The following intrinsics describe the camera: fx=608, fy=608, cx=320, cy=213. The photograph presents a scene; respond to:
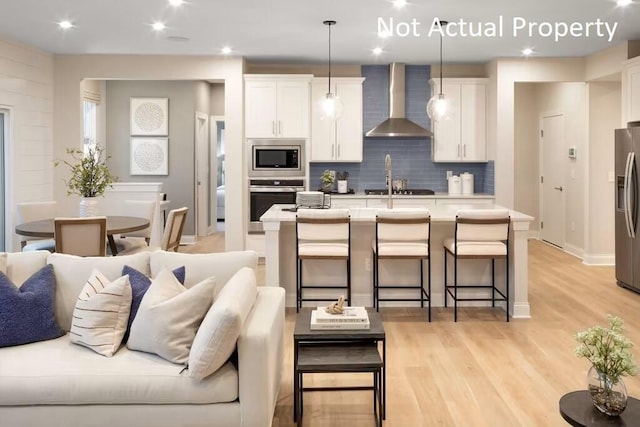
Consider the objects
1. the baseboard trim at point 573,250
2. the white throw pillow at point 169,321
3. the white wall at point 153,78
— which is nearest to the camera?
the white throw pillow at point 169,321

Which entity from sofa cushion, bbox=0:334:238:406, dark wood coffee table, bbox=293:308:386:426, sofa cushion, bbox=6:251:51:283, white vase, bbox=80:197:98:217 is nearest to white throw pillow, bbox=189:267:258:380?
sofa cushion, bbox=0:334:238:406

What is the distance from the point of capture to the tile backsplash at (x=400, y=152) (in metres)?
8.20

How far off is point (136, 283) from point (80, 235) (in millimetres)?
2209

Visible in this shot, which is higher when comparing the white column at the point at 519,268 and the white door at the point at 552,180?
the white door at the point at 552,180

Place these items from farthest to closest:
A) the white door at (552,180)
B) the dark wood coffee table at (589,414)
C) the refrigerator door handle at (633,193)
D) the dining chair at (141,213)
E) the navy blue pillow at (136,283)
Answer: the white door at (552,180), the dining chair at (141,213), the refrigerator door handle at (633,193), the navy blue pillow at (136,283), the dark wood coffee table at (589,414)

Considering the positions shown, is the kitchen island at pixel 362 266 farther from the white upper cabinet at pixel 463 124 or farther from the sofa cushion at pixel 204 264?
the white upper cabinet at pixel 463 124

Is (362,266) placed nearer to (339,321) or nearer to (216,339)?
(339,321)

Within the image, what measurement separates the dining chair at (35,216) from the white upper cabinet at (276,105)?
8.37 ft

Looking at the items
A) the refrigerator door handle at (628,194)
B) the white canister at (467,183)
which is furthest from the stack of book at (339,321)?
the white canister at (467,183)

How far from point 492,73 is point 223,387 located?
249 inches

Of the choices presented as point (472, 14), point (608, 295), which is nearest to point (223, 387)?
point (472, 14)

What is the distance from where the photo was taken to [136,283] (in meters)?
3.01

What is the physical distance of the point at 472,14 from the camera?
5.44m

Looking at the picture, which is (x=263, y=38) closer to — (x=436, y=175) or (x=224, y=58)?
(x=224, y=58)
